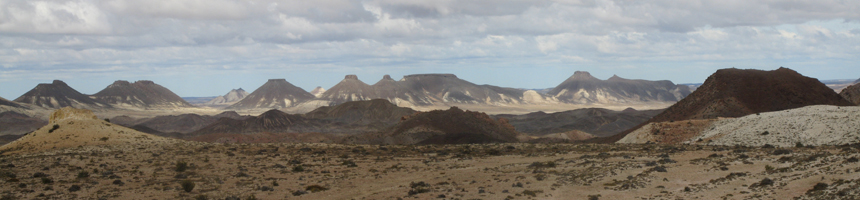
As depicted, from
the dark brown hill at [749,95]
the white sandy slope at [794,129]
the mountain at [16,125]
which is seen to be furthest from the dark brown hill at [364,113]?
the white sandy slope at [794,129]

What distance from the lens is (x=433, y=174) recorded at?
32125 mm

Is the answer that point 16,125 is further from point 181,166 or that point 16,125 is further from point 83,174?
point 83,174

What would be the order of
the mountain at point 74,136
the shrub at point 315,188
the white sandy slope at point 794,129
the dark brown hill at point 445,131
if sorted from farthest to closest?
the dark brown hill at point 445,131, the mountain at point 74,136, the white sandy slope at point 794,129, the shrub at point 315,188

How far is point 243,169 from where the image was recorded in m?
34.7

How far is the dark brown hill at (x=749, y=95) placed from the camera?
6812cm

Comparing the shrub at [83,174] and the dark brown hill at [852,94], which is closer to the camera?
the shrub at [83,174]

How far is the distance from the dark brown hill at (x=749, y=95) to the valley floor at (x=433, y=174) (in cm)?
3396

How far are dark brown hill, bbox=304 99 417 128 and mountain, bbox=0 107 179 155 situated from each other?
119 metres

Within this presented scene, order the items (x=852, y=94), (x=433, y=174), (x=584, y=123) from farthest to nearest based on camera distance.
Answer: (x=584, y=123) < (x=852, y=94) < (x=433, y=174)

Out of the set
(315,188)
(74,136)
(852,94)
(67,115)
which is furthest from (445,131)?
(315,188)

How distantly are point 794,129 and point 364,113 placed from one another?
467ft

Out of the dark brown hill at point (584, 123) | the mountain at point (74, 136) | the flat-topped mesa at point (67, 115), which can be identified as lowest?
the dark brown hill at point (584, 123)

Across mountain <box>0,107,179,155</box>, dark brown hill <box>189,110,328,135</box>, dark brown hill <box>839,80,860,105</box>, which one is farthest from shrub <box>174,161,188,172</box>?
dark brown hill <box>189,110,328,135</box>

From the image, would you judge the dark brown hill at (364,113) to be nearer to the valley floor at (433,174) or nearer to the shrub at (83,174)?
the valley floor at (433,174)
